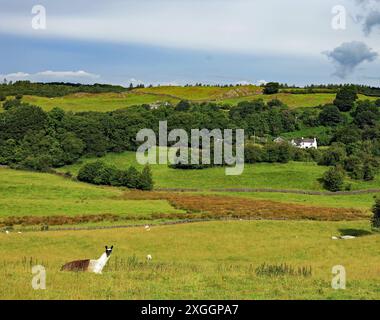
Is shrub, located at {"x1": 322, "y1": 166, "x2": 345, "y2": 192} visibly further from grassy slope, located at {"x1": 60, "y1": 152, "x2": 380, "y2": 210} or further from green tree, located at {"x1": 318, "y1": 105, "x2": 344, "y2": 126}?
green tree, located at {"x1": 318, "y1": 105, "x2": 344, "y2": 126}

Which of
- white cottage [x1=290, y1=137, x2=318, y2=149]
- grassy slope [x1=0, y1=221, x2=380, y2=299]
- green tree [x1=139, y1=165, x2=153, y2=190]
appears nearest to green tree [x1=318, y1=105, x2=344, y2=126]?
white cottage [x1=290, y1=137, x2=318, y2=149]

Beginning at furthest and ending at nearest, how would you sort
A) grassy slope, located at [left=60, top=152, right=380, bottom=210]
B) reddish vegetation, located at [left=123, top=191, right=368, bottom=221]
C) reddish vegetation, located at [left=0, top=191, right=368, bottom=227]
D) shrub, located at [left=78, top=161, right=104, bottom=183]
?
shrub, located at [left=78, top=161, right=104, bottom=183], grassy slope, located at [left=60, top=152, right=380, bottom=210], reddish vegetation, located at [left=123, top=191, right=368, bottom=221], reddish vegetation, located at [left=0, top=191, right=368, bottom=227]

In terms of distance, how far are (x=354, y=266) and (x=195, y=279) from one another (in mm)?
11865

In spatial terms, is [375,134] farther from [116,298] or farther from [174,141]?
[116,298]

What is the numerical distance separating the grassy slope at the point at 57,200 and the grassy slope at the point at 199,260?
18105 mm

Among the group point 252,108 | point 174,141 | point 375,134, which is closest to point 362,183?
point 375,134

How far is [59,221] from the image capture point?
60.2m

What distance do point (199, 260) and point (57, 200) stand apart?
4513cm

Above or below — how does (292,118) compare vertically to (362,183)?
above

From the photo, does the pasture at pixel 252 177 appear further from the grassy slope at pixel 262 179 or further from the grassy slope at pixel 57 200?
the grassy slope at pixel 57 200

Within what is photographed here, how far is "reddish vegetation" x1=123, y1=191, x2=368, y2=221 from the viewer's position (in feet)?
217
